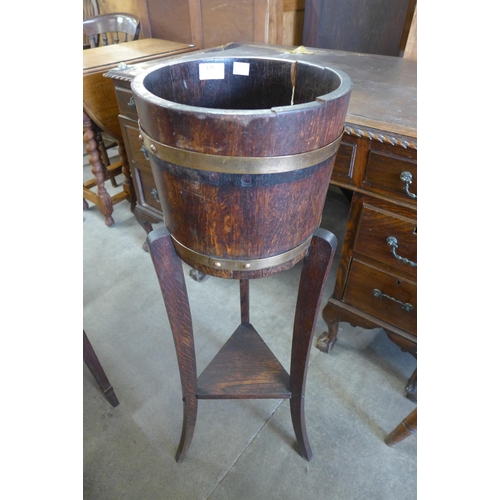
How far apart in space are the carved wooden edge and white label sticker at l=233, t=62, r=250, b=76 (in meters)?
0.30

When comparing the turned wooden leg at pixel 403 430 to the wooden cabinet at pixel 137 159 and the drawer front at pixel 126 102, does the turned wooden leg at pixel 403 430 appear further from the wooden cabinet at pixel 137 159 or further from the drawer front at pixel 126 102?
the drawer front at pixel 126 102

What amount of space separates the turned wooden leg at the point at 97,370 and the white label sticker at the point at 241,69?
0.90 metres

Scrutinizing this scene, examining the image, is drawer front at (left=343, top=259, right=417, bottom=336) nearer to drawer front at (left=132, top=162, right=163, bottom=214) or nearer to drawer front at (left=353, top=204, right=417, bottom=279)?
drawer front at (left=353, top=204, right=417, bottom=279)

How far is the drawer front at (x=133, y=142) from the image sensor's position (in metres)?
1.61

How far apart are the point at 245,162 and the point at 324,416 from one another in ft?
3.45

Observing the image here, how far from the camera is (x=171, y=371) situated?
4.66 feet

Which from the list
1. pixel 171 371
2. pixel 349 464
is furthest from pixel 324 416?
pixel 171 371

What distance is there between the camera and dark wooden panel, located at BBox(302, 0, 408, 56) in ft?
5.13

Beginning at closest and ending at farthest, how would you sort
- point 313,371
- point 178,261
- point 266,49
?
point 178,261 < point 313,371 < point 266,49

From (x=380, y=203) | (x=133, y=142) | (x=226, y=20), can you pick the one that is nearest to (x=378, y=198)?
(x=380, y=203)

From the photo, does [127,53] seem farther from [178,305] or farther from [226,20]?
[178,305]

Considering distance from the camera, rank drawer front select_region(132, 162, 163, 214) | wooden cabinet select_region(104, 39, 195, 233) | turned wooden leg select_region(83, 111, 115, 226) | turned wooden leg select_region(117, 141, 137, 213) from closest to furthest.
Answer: wooden cabinet select_region(104, 39, 195, 233) → drawer front select_region(132, 162, 163, 214) → turned wooden leg select_region(83, 111, 115, 226) → turned wooden leg select_region(117, 141, 137, 213)

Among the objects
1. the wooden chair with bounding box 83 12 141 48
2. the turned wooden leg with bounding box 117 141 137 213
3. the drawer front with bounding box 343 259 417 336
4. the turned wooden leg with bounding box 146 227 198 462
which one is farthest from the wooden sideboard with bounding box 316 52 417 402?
the wooden chair with bounding box 83 12 141 48

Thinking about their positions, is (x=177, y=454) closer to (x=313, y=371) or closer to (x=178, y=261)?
(x=313, y=371)
